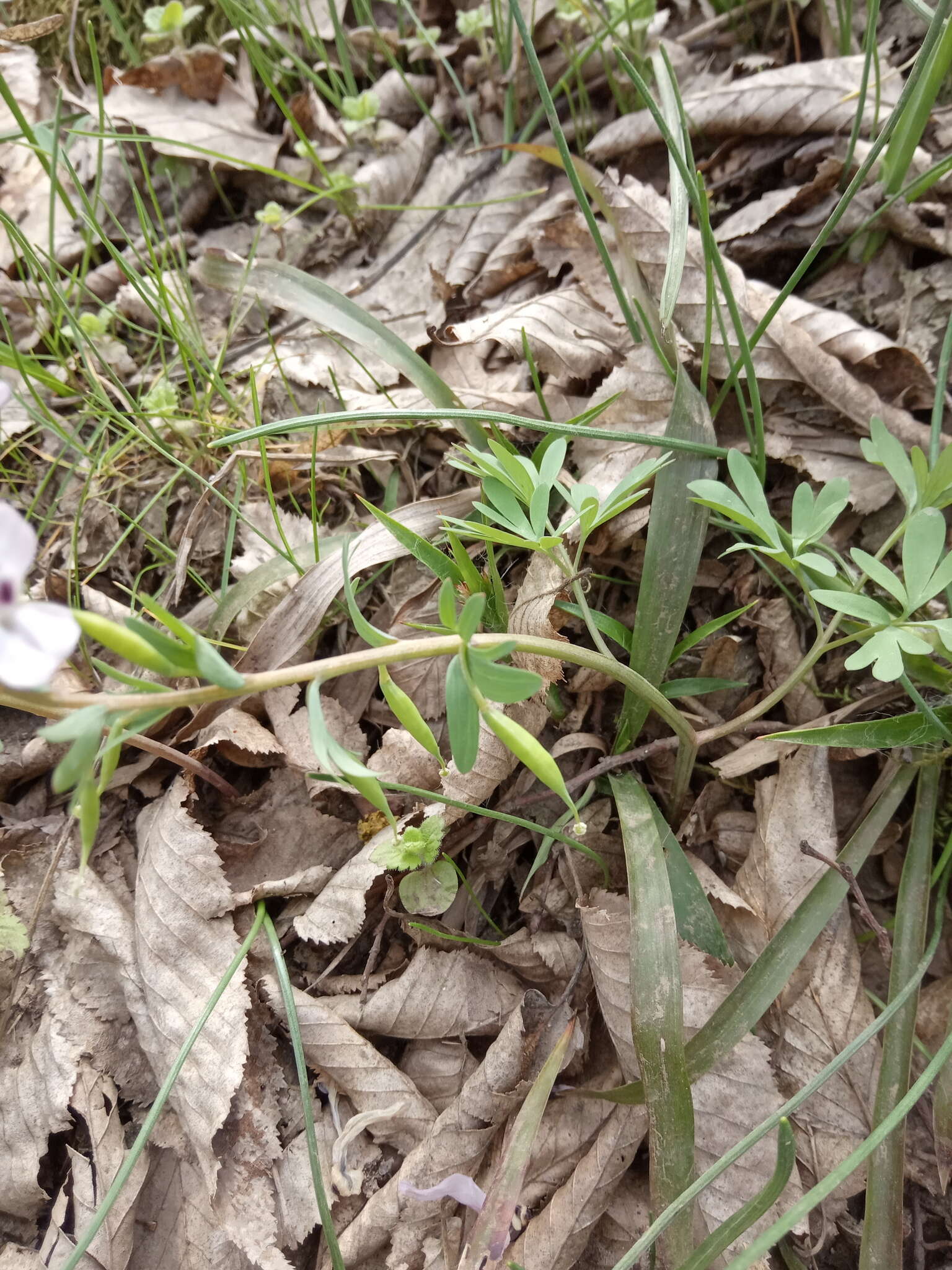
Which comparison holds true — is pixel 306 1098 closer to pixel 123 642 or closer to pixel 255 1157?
pixel 255 1157

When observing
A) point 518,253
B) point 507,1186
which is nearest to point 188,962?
point 507,1186

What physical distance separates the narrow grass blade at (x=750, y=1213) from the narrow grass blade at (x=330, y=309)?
1381 mm

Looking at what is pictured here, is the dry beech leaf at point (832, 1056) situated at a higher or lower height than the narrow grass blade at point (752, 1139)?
lower

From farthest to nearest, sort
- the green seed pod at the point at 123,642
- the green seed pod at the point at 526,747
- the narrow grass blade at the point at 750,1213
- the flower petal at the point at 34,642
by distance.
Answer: the narrow grass blade at the point at 750,1213, the green seed pod at the point at 526,747, the green seed pod at the point at 123,642, the flower petal at the point at 34,642

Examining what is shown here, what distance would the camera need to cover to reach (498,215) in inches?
92.4

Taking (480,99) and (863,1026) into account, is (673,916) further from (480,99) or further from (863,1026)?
(480,99)

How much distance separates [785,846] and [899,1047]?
1.21 ft

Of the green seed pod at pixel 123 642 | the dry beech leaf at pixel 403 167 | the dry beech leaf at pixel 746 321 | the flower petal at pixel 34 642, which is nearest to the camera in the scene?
the flower petal at pixel 34 642

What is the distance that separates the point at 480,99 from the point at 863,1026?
9.08 ft

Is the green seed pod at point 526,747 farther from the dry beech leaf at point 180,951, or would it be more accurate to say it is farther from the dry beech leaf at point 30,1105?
the dry beech leaf at point 30,1105

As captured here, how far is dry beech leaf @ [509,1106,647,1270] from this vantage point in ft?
4.30

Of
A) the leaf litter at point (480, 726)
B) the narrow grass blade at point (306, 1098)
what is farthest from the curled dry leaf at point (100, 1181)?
the narrow grass blade at point (306, 1098)

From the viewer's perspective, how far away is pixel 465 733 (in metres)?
0.91

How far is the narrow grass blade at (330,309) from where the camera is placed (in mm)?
1801
